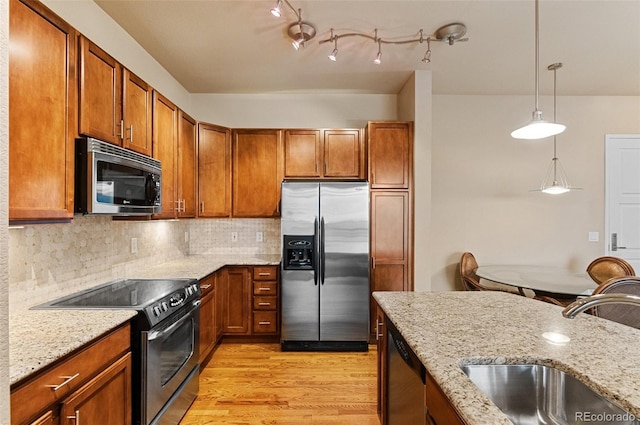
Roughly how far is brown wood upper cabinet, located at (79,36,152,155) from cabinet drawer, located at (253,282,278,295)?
1.72m

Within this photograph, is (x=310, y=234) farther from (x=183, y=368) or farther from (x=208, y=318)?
(x=183, y=368)

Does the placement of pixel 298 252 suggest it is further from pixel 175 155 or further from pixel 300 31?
pixel 300 31

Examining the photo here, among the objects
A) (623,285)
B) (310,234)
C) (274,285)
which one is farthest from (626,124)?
(274,285)

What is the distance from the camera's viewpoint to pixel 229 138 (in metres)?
3.73

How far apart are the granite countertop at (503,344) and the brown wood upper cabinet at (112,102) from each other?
189 cm

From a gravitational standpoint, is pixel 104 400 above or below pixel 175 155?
below

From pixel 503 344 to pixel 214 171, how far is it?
3.17 meters

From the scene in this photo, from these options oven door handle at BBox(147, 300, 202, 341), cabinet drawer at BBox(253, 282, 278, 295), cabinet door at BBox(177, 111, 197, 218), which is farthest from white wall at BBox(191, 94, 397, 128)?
oven door handle at BBox(147, 300, 202, 341)

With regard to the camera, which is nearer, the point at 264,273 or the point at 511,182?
the point at 264,273

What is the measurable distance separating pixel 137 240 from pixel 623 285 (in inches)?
138

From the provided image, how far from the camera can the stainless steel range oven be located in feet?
5.76

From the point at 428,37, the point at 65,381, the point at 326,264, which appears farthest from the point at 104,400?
the point at 428,37

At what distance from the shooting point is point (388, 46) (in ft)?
9.47

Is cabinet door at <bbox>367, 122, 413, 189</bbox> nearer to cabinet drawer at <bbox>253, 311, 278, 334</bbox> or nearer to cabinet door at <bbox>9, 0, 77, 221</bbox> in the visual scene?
cabinet drawer at <bbox>253, 311, 278, 334</bbox>
